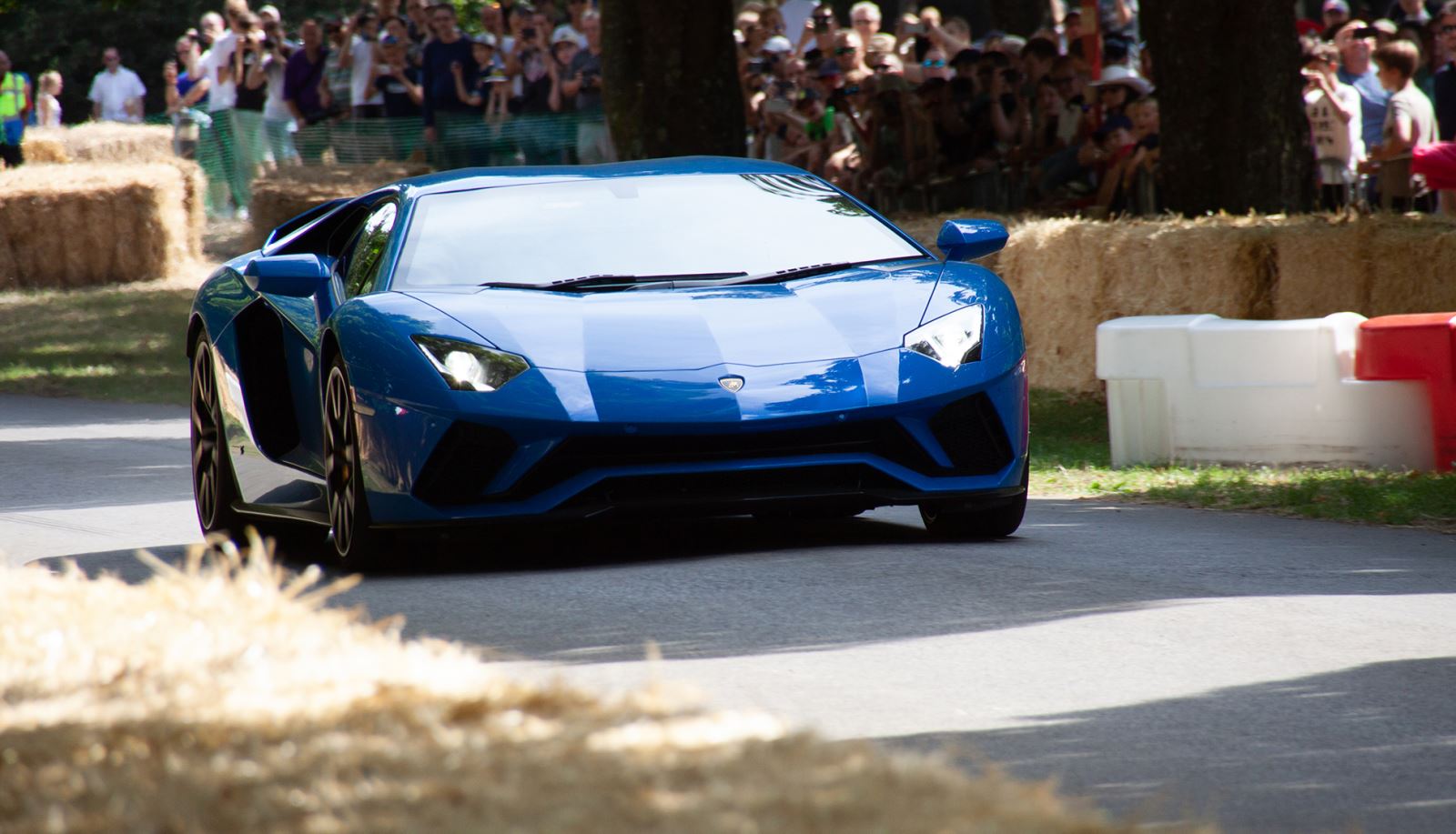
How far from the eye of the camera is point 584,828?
8.30 feet

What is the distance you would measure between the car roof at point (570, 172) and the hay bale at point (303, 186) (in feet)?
49.5

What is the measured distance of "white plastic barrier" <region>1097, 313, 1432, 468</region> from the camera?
35.6 feet

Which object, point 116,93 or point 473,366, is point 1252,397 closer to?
point 473,366

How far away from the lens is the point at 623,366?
24.2ft

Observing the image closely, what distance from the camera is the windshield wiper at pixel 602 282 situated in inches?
312

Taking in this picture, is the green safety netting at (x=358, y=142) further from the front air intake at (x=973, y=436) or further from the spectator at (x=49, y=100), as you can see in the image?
the front air intake at (x=973, y=436)

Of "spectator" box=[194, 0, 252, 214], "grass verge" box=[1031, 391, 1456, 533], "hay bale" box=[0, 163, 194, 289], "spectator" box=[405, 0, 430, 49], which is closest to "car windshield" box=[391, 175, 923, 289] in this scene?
"grass verge" box=[1031, 391, 1456, 533]

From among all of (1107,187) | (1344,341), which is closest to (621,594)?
(1344,341)

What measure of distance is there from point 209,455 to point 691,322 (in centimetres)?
253

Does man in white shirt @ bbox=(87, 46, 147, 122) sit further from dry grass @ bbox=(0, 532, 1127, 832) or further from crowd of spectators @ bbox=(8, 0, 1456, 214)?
dry grass @ bbox=(0, 532, 1127, 832)

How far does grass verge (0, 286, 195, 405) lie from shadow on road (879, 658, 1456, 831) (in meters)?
13.9

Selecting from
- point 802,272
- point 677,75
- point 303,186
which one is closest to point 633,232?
point 802,272

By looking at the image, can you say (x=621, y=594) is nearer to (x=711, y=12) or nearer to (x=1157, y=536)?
(x=1157, y=536)

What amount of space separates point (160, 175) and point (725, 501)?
21261 mm
